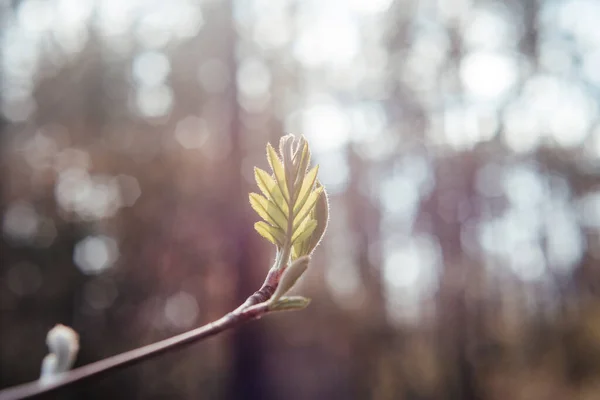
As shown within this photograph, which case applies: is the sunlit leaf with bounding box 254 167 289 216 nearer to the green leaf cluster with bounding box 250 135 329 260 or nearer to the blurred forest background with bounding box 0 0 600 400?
the green leaf cluster with bounding box 250 135 329 260

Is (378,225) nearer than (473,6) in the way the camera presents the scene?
No

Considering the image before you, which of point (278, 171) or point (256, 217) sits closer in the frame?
point (278, 171)

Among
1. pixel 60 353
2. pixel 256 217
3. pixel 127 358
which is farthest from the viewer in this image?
pixel 256 217

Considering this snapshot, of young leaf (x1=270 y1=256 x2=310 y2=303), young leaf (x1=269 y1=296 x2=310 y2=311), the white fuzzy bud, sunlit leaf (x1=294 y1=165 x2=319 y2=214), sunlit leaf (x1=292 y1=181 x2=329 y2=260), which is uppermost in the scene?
sunlit leaf (x1=294 y1=165 x2=319 y2=214)

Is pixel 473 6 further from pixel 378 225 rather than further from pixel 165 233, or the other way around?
pixel 165 233

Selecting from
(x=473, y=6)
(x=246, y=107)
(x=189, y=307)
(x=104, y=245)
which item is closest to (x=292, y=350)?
(x=189, y=307)

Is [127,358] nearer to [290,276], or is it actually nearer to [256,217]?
[290,276]

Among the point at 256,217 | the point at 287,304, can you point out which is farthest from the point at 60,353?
the point at 256,217

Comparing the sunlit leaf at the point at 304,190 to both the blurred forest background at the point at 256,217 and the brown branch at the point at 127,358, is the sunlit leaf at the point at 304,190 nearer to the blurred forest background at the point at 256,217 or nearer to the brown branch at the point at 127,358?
the brown branch at the point at 127,358

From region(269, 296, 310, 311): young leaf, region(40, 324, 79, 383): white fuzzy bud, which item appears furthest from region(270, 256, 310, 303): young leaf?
region(40, 324, 79, 383): white fuzzy bud

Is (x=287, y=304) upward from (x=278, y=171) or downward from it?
downward

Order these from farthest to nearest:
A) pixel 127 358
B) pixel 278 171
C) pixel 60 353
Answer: pixel 278 171 → pixel 60 353 → pixel 127 358
